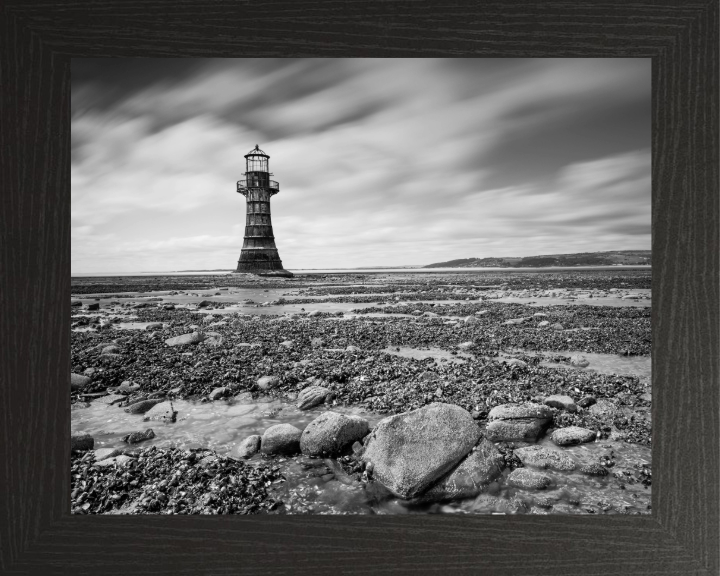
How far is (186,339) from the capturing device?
212 centimetres

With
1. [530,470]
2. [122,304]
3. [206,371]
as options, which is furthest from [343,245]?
[530,470]

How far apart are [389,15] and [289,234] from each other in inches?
45.8

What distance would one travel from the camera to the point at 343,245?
229cm

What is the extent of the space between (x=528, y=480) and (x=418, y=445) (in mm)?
517

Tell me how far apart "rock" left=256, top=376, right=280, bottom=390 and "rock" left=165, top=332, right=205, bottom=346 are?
45cm

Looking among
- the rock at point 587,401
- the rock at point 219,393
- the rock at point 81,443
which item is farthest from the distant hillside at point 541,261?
the rock at point 81,443

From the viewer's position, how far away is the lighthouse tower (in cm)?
195

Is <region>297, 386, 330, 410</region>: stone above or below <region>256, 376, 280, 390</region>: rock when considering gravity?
below

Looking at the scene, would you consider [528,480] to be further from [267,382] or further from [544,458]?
[267,382]

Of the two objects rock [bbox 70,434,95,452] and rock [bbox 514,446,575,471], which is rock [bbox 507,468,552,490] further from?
rock [bbox 70,434,95,452]

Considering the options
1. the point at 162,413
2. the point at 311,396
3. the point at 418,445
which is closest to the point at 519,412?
the point at 418,445

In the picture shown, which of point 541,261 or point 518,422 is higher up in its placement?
point 541,261

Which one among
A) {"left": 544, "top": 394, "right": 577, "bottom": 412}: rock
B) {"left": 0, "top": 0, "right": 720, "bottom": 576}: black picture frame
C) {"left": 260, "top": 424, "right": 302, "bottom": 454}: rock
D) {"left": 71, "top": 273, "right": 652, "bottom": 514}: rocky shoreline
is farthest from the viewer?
{"left": 544, "top": 394, "right": 577, "bottom": 412}: rock

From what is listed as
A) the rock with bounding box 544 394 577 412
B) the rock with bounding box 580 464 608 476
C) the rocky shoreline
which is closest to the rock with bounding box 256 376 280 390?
the rocky shoreline
